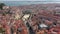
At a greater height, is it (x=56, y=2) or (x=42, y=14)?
(x=56, y=2)

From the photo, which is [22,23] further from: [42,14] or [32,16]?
[42,14]

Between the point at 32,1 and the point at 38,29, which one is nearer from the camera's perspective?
the point at 38,29

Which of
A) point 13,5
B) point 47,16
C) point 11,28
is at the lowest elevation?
point 11,28

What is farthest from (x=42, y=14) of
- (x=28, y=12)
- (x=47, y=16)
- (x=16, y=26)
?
(x=16, y=26)

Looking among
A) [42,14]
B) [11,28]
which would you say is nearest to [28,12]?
[42,14]

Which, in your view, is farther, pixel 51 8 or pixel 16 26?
pixel 51 8

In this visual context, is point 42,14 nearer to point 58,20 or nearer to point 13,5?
point 58,20

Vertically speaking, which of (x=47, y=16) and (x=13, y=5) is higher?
(x=13, y=5)

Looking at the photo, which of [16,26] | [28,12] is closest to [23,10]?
[28,12]
